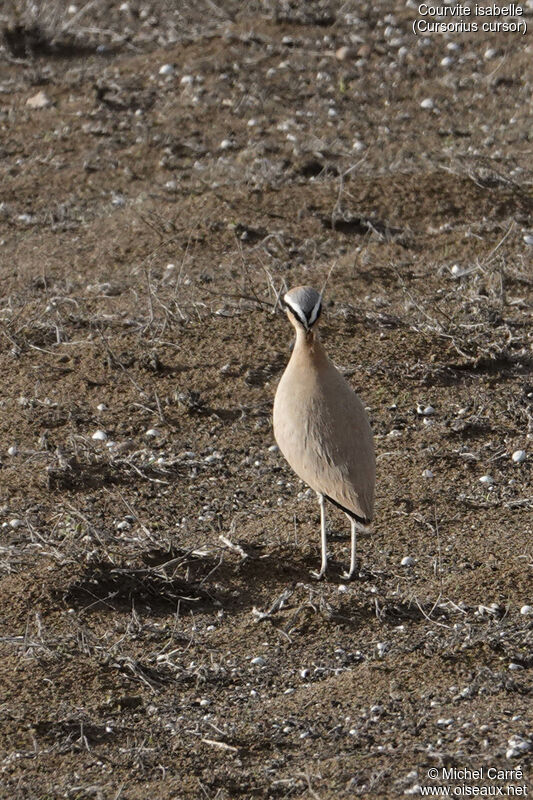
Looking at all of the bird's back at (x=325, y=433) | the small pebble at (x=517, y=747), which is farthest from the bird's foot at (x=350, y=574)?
the small pebble at (x=517, y=747)

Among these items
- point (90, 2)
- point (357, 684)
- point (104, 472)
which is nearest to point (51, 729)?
point (357, 684)

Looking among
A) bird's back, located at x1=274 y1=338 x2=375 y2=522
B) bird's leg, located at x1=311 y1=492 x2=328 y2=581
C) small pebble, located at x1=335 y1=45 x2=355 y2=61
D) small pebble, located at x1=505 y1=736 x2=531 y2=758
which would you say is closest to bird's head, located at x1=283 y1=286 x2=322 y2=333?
bird's back, located at x1=274 y1=338 x2=375 y2=522

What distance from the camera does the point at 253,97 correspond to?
988cm

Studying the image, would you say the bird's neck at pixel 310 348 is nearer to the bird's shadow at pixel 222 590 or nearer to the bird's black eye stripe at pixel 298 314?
Answer: the bird's black eye stripe at pixel 298 314

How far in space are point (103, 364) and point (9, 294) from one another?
3.90 feet

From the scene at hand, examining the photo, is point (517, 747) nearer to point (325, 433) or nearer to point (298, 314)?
point (325, 433)

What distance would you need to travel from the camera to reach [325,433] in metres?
4.93

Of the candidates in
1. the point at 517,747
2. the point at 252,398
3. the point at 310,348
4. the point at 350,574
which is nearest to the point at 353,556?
the point at 350,574

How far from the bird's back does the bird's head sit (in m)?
0.10

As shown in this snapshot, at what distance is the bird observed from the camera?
4848 mm

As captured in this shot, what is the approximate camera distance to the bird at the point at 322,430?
4848 millimetres

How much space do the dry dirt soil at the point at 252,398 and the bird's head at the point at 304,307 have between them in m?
0.96

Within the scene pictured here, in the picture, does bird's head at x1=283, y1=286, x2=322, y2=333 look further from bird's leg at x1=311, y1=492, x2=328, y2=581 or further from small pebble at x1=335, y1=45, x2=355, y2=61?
small pebble at x1=335, y1=45, x2=355, y2=61

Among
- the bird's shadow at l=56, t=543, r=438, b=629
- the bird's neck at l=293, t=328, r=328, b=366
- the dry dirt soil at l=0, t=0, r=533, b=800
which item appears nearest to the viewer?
the dry dirt soil at l=0, t=0, r=533, b=800
